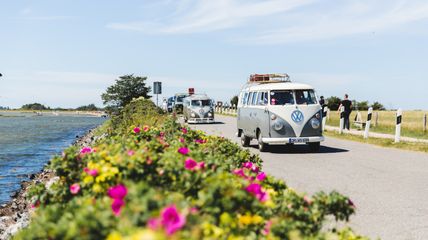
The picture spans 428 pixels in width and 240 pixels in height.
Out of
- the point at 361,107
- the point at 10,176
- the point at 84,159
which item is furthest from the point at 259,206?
the point at 361,107

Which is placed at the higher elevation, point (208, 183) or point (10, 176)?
point (208, 183)

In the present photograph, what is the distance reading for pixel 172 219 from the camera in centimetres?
244

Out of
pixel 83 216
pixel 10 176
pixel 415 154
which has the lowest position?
pixel 10 176

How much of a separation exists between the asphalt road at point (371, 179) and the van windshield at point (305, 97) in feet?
5.41

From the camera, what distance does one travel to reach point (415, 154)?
52.6 ft

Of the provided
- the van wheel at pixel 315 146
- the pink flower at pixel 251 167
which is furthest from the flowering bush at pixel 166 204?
the van wheel at pixel 315 146

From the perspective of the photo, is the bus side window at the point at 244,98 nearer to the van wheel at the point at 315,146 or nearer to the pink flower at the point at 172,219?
the van wheel at the point at 315,146

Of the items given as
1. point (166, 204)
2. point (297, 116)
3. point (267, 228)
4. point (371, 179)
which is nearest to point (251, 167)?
point (267, 228)

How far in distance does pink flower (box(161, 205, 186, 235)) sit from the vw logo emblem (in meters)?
14.0

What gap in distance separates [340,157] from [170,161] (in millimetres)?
11896

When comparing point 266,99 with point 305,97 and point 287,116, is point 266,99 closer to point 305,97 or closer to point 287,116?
point 287,116

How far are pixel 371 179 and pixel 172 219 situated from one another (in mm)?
9263

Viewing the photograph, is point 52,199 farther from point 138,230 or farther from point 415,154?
point 415,154

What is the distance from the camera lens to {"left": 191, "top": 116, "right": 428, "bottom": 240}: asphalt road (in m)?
7.13
